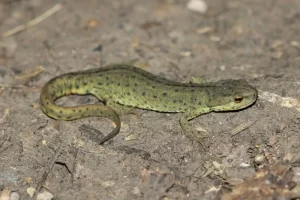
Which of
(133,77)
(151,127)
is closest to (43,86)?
(133,77)

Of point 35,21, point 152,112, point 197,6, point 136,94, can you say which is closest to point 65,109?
point 136,94

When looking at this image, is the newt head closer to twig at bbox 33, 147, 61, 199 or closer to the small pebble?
twig at bbox 33, 147, 61, 199

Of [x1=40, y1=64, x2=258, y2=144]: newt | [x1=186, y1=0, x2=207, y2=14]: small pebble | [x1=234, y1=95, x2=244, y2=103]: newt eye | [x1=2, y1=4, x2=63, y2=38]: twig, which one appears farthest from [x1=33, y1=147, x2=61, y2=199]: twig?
[x1=186, y1=0, x2=207, y2=14]: small pebble

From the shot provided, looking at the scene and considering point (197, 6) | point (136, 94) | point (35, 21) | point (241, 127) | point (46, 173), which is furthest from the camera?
point (197, 6)

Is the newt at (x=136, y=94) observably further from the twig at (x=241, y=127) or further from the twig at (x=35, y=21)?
the twig at (x=35, y=21)

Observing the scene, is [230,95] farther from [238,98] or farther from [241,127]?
[241,127]

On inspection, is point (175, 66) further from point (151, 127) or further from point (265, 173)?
point (265, 173)
